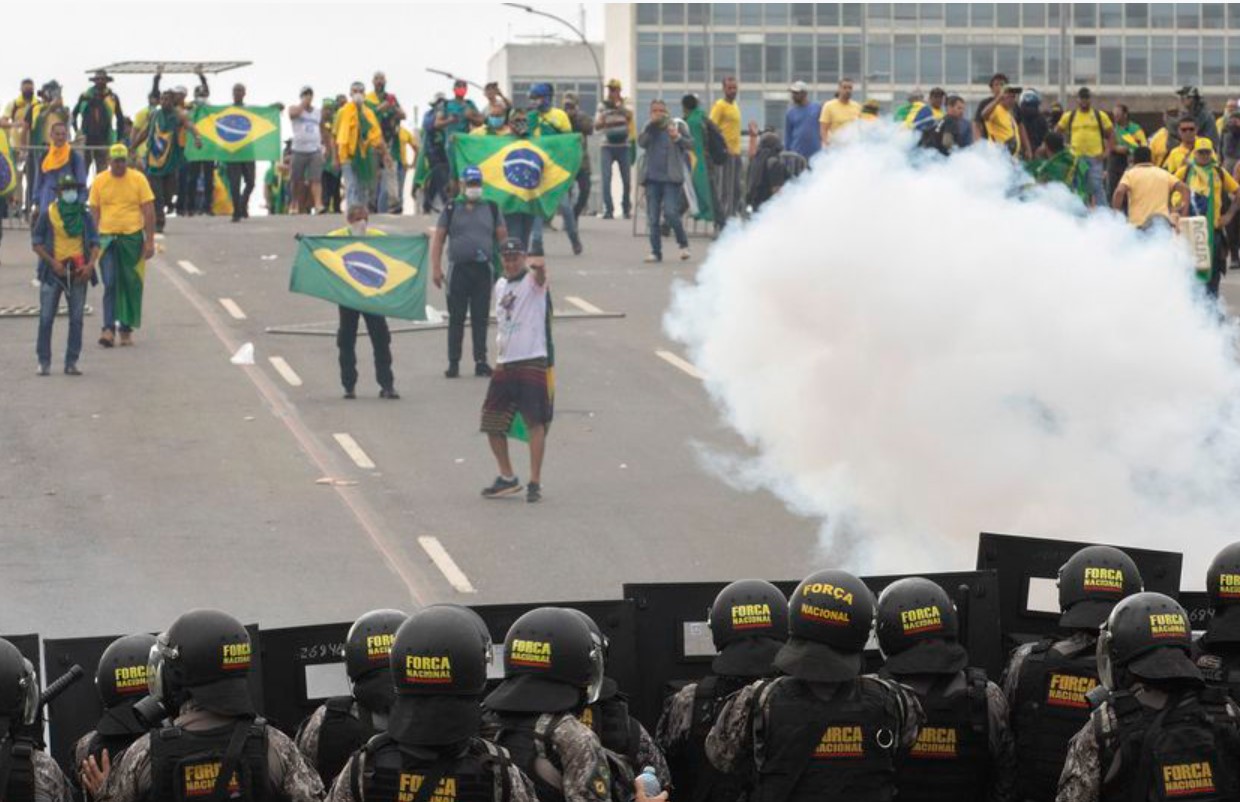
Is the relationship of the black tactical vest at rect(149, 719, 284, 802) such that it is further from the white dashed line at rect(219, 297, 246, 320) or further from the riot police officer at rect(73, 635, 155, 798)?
the white dashed line at rect(219, 297, 246, 320)

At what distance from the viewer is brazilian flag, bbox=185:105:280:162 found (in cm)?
3381

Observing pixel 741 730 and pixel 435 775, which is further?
pixel 741 730

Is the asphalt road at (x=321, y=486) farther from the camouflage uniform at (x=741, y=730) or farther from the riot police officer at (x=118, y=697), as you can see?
the camouflage uniform at (x=741, y=730)

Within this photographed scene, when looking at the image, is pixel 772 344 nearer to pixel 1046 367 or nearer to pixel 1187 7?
pixel 1046 367

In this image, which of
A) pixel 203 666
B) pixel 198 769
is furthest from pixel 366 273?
pixel 198 769

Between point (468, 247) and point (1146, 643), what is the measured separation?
1451 cm

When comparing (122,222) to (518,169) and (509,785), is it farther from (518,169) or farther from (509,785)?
(509,785)

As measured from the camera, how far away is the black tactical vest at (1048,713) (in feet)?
25.5

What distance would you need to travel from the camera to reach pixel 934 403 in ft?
46.7

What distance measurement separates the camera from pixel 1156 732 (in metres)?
6.84

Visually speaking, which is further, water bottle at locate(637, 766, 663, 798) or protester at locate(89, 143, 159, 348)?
protester at locate(89, 143, 159, 348)

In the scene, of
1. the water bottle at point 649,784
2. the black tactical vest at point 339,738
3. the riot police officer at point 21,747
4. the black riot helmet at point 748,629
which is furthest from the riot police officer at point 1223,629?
the riot police officer at point 21,747

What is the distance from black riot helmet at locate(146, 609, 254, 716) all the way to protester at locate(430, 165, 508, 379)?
14.0m

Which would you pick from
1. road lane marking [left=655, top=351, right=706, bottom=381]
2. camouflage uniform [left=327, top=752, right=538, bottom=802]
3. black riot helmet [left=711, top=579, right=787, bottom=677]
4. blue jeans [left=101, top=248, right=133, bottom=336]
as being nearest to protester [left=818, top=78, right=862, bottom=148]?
road lane marking [left=655, top=351, right=706, bottom=381]
